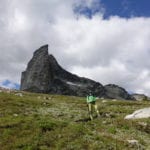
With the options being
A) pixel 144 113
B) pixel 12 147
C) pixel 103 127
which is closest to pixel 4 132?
pixel 12 147

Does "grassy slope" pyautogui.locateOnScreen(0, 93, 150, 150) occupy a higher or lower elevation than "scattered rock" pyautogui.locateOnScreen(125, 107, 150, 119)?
lower

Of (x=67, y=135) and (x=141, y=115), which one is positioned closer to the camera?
(x=67, y=135)

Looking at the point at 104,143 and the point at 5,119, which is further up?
the point at 5,119

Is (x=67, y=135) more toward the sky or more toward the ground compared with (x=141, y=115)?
more toward the ground

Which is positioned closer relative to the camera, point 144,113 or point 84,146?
point 84,146

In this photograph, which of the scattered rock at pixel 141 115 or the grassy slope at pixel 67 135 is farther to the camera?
the scattered rock at pixel 141 115

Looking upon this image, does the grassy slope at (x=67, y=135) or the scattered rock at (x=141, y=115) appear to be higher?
the scattered rock at (x=141, y=115)

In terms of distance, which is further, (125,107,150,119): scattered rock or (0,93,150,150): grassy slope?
(125,107,150,119): scattered rock

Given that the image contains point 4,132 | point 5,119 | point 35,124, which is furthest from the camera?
point 5,119

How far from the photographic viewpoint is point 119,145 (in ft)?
109

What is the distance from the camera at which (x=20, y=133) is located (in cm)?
3619

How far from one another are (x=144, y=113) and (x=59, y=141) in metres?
19.5

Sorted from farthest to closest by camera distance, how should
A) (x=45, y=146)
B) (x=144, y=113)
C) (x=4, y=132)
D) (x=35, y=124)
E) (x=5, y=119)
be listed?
(x=144, y=113)
(x=5, y=119)
(x=35, y=124)
(x=4, y=132)
(x=45, y=146)

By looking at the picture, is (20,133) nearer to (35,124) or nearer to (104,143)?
(35,124)
